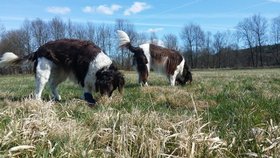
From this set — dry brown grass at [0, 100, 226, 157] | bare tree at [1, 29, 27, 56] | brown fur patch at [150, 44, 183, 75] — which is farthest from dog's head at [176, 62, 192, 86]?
bare tree at [1, 29, 27, 56]

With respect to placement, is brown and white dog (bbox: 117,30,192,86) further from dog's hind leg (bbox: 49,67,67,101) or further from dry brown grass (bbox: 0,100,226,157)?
dry brown grass (bbox: 0,100,226,157)

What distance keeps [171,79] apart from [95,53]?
21.6 feet

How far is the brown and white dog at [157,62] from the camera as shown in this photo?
1454cm

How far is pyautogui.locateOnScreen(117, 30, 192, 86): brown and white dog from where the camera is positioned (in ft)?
47.7

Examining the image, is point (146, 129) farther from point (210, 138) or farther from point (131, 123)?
point (210, 138)

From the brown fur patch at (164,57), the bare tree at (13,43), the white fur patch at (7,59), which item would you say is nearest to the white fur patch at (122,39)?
the brown fur patch at (164,57)

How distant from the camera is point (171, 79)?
14.8m

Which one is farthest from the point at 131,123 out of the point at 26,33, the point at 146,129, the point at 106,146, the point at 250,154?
the point at 26,33

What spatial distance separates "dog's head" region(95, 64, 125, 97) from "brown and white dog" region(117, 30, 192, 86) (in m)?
5.47

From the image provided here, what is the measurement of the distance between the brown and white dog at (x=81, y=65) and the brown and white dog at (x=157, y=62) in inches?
216

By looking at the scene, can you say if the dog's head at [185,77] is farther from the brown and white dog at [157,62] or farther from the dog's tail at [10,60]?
the dog's tail at [10,60]

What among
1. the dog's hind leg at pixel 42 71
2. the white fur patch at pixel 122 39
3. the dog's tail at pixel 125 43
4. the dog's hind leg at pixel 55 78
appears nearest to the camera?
the dog's hind leg at pixel 42 71

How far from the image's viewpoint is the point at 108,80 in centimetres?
857

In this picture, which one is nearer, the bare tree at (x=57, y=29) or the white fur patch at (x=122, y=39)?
the white fur patch at (x=122, y=39)
